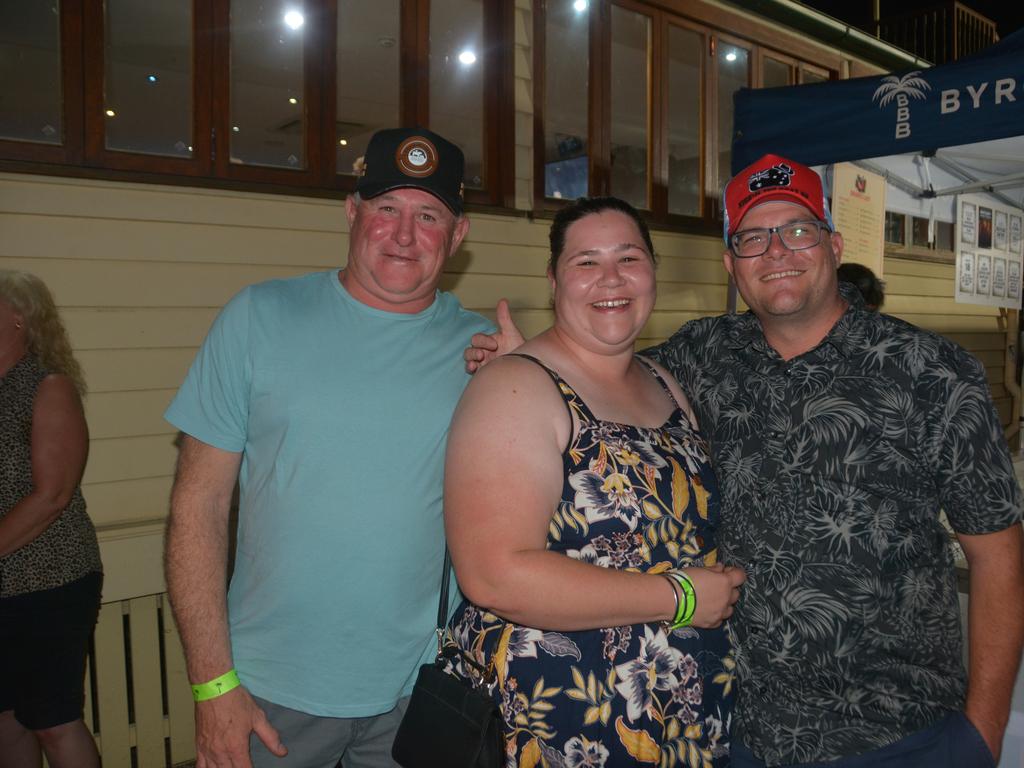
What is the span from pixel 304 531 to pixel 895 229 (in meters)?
8.05

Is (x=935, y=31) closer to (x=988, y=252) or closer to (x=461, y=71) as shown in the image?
(x=988, y=252)

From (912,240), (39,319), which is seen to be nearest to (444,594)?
(39,319)

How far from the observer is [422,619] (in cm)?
194

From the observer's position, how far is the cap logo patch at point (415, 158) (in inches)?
79.2

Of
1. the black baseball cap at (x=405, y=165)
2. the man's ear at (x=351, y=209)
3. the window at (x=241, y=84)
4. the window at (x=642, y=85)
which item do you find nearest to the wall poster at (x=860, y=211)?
the window at (x=642, y=85)

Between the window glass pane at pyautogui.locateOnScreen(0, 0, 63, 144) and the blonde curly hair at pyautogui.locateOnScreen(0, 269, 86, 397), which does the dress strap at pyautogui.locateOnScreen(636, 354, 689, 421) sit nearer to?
the blonde curly hair at pyautogui.locateOnScreen(0, 269, 86, 397)

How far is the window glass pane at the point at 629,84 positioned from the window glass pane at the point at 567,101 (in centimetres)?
42

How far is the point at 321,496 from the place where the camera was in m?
1.84

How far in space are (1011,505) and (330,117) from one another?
3.75 m

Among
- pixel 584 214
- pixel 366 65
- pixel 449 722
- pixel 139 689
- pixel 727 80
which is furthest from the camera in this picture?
pixel 727 80

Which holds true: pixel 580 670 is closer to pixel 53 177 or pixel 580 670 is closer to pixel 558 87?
pixel 53 177

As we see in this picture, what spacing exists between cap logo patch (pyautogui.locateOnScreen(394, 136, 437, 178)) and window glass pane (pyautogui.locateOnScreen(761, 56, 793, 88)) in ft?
19.0

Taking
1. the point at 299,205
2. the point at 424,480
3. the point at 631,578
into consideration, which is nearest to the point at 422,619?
the point at 424,480

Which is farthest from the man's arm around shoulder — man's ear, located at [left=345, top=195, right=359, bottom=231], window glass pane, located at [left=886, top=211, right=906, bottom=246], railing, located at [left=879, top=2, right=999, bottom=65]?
railing, located at [left=879, top=2, right=999, bottom=65]
